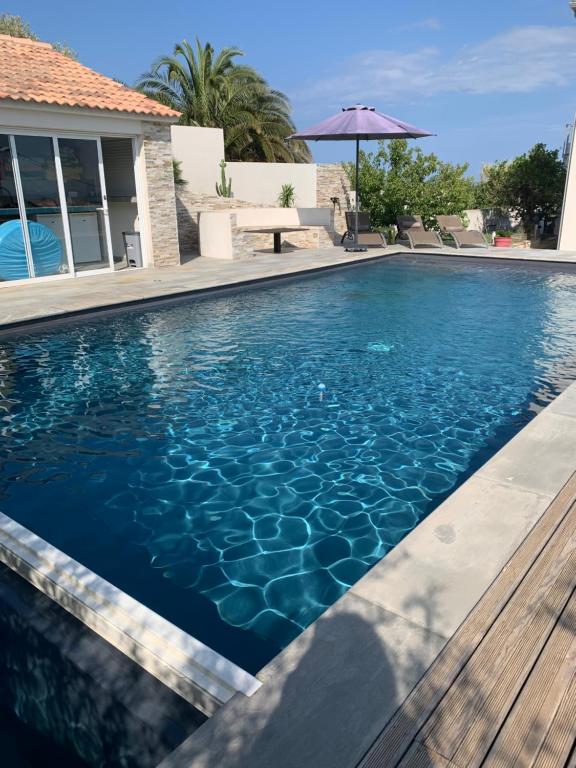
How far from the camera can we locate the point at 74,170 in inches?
494

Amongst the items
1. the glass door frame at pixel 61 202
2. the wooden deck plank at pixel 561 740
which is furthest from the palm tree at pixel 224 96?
the wooden deck plank at pixel 561 740

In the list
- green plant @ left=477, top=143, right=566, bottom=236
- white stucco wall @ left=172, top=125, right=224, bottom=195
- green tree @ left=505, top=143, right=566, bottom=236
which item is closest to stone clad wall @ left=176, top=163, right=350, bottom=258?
white stucco wall @ left=172, top=125, right=224, bottom=195

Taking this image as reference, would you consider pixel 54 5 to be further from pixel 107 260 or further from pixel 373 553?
pixel 373 553

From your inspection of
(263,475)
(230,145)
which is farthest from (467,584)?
(230,145)

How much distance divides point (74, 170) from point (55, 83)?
2.02 metres

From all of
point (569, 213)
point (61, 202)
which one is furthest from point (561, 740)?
point (569, 213)

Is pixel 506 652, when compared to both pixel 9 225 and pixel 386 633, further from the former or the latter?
pixel 9 225

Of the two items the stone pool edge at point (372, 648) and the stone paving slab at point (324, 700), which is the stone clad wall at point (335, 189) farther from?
the stone paving slab at point (324, 700)

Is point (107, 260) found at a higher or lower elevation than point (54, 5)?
lower

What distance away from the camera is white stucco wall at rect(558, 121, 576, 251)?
53.1 feet

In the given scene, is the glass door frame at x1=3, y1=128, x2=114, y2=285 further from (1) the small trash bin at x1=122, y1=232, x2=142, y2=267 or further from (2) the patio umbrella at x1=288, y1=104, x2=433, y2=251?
(2) the patio umbrella at x1=288, y1=104, x2=433, y2=251

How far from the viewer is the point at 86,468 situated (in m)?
5.02

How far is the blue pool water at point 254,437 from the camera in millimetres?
3670

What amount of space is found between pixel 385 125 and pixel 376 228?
5.62m
